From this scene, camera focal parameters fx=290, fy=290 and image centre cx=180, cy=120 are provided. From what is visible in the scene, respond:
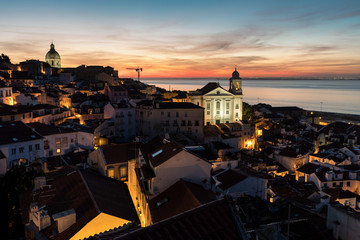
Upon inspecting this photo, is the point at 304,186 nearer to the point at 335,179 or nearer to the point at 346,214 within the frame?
the point at 335,179

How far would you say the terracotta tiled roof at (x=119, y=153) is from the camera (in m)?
22.0

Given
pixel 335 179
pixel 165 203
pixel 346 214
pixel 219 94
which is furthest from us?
pixel 219 94

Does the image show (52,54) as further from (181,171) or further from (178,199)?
(178,199)

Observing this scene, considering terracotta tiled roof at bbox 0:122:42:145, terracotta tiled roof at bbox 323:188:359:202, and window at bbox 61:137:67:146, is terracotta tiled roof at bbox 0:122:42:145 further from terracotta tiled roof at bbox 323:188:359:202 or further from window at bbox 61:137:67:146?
terracotta tiled roof at bbox 323:188:359:202

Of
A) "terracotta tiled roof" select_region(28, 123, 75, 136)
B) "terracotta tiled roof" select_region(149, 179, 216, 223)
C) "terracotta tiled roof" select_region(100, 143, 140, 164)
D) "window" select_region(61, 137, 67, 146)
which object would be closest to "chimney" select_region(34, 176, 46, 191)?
"terracotta tiled roof" select_region(100, 143, 140, 164)

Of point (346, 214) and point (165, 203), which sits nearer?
point (346, 214)

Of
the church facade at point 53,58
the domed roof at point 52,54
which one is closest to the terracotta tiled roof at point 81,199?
the church facade at point 53,58

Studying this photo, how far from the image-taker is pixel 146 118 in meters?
49.1

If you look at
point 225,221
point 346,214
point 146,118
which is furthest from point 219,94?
point 225,221

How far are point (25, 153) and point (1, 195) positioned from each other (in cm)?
1078

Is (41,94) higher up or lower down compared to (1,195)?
higher up

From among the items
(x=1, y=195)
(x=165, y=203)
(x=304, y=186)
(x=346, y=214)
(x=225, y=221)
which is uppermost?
(x=225, y=221)

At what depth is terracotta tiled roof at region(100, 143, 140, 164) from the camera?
2197cm

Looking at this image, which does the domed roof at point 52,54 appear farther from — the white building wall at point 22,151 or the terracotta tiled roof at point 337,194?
the terracotta tiled roof at point 337,194
